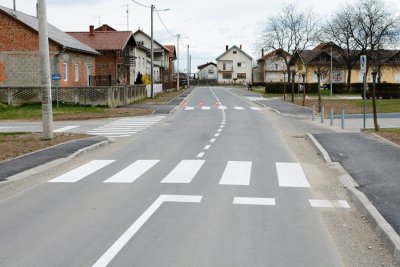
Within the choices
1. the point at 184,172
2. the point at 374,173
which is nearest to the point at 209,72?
the point at 184,172

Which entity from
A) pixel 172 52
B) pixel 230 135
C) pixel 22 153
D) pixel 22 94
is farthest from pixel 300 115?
pixel 172 52

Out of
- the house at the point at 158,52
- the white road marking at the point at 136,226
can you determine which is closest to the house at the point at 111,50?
the house at the point at 158,52

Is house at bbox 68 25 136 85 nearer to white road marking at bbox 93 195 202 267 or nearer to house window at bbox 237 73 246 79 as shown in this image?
white road marking at bbox 93 195 202 267

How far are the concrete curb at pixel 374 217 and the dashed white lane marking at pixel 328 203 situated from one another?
18 centimetres

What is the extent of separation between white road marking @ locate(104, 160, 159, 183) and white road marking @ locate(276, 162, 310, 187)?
9.96 ft

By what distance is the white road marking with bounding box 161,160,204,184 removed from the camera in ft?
35.1

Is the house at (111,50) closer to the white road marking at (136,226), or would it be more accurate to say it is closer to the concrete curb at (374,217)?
the concrete curb at (374,217)

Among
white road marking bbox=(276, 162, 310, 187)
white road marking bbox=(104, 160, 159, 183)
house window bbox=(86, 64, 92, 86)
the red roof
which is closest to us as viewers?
white road marking bbox=(276, 162, 310, 187)

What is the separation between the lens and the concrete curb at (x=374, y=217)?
6.06m

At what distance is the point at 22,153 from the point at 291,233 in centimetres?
926

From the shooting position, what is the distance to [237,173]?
11.7 metres

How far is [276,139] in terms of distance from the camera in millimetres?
19250

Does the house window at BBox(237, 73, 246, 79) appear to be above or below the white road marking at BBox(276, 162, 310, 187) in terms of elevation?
above

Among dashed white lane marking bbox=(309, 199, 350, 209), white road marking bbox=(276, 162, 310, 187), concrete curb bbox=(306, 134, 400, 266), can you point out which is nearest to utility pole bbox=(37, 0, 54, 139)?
white road marking bbox=(276, 162, 310, 187)
